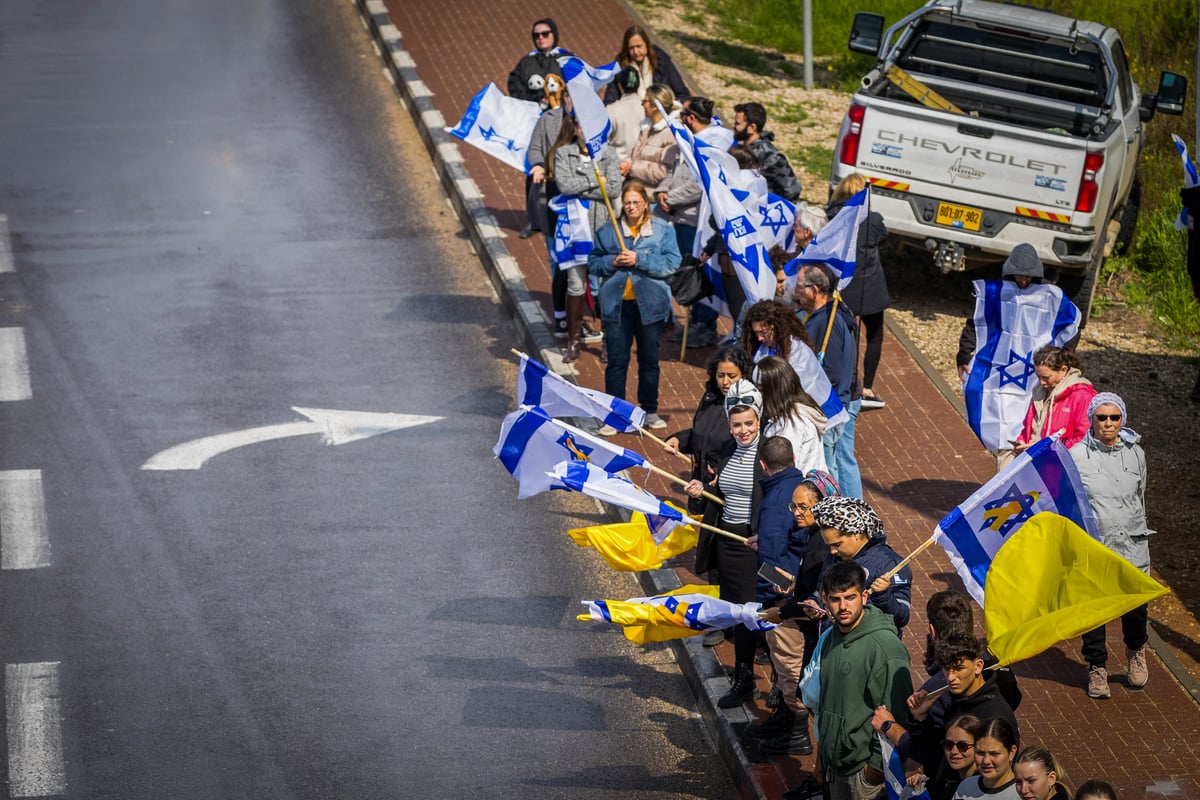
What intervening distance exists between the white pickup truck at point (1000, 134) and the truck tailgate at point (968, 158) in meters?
0.01

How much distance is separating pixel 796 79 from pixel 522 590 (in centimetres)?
1248

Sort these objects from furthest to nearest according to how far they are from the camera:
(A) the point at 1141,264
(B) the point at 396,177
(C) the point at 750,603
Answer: (B) the point at 396,177
(A) the point at 1141,264
(C) the point at 750,603

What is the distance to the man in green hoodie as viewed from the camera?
754 cm

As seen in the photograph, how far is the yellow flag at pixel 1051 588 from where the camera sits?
7.57 m

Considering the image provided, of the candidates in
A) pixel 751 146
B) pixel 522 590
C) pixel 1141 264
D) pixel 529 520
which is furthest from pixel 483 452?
pixel 1141 264

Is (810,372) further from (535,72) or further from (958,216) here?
(535,72)

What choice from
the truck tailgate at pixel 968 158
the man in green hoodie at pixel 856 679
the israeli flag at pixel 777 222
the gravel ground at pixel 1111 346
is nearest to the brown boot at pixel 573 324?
the israeli flag at pixel 777 222

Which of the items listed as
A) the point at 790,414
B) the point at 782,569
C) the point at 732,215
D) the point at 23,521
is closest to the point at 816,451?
the point at 790,414

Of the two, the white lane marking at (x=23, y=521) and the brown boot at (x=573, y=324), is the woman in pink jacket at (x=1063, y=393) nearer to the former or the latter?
the brown boot at (x=573, y=324)

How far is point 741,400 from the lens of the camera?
30.3 ft

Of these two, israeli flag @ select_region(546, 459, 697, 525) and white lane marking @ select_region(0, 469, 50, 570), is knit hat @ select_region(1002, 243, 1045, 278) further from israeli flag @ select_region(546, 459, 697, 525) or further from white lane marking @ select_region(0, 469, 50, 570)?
white lane marking @ select_region(0, 469, 50, 570)

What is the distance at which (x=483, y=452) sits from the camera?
1298 cm

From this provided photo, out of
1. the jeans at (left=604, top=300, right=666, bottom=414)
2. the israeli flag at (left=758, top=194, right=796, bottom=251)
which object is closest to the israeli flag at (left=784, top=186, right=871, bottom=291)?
the israeli flag at (left=758, top=194, right=796, bottom=251)

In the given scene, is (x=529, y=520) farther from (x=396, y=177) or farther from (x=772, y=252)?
(x=396, y=177)
